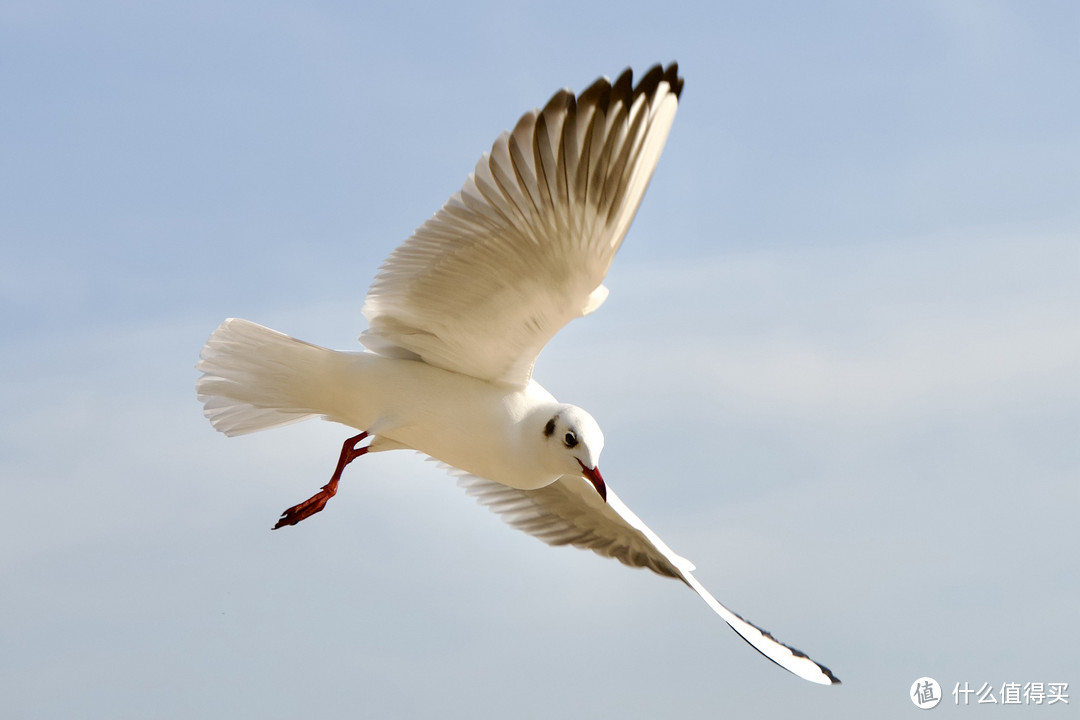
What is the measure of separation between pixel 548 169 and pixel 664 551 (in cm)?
246

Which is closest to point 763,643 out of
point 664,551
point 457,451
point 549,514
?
point 664,551

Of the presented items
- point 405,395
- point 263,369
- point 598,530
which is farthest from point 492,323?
point 598,530

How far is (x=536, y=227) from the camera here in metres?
4.67

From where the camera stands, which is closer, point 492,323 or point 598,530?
point 492,323

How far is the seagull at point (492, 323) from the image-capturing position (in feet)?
14.9

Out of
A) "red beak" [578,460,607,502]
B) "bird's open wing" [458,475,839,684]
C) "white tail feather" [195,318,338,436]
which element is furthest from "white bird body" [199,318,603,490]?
"bird's open wing" [458,475,839,684]

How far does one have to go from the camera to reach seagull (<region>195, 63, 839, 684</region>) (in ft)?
14.9

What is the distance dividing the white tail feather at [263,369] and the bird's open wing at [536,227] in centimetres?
40

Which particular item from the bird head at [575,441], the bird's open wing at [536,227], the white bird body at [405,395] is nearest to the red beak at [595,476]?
the bird head at [575,441]

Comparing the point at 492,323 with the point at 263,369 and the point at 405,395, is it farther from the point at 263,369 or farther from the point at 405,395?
the point at 263,369

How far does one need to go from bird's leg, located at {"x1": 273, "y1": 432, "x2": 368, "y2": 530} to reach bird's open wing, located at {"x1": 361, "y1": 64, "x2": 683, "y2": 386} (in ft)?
2.13

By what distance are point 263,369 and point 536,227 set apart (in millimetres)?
1557

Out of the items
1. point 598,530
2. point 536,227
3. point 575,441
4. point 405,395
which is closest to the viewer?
point 536,227

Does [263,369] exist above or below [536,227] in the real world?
below
